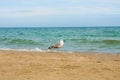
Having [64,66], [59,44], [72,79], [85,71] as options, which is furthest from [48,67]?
[59,44]

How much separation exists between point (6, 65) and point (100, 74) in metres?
2.99

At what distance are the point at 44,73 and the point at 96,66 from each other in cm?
196

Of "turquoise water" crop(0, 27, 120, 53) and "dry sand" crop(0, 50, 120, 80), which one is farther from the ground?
"dry sand" crop(0, 50, 120, 80)

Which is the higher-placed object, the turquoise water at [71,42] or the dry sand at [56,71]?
the dry sand at [56,71]

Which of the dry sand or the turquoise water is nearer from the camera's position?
the dry sand

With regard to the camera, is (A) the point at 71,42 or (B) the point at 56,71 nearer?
(B) the point at 56,71

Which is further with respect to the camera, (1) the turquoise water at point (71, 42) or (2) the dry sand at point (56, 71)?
(1) the turquoise water at point (71, 42)

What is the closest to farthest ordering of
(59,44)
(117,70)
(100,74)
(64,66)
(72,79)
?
1. (72,79)
2. (100,74)
3. (117,70)
4. (64,66)
5. (59,44)

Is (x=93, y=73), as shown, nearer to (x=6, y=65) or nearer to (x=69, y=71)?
(x=69, y=71)

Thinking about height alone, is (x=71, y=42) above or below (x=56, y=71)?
below

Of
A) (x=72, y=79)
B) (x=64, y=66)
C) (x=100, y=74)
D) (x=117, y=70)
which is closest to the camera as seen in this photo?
(x=72, y=79)

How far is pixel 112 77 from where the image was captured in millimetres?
8367

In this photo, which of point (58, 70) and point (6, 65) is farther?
point (6, 65)

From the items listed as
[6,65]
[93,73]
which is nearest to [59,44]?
[6,65]
